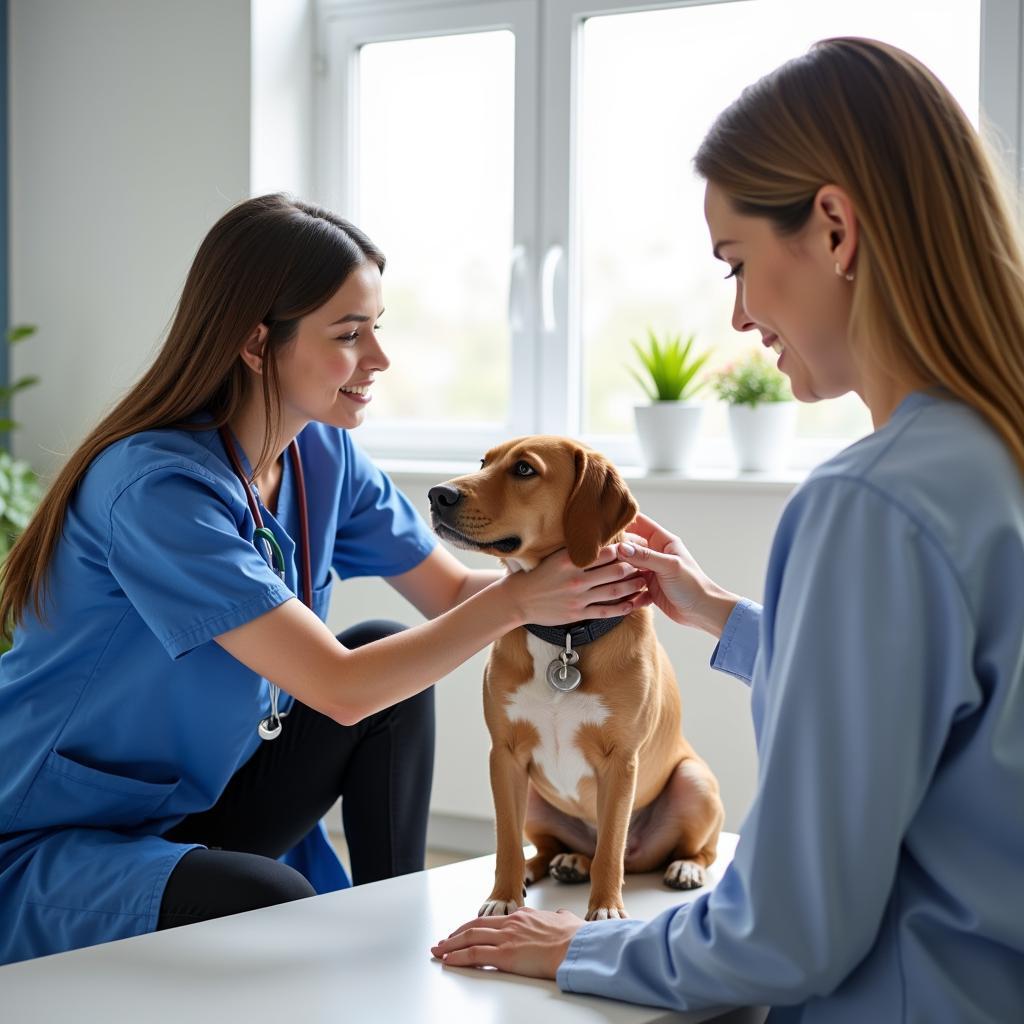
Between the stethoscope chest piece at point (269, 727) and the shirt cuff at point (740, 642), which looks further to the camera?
the stethoscope chest piece at point (269, 727)

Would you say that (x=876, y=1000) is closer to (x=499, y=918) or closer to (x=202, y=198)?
(x=499, y=918)

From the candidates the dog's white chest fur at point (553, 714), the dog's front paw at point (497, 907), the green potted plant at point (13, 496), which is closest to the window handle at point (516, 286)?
the green potted plant at point (13, 496)

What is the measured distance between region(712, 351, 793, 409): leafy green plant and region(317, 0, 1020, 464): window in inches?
6.4

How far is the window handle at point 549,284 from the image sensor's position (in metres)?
3.01

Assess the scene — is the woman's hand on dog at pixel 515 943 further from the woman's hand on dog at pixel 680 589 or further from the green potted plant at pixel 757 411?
the green potted plant at pixel 757 411

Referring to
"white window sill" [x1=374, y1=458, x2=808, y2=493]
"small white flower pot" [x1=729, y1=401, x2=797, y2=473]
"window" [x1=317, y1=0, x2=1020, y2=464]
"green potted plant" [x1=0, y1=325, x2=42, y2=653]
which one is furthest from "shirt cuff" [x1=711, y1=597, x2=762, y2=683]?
"green potted plant" [x1=0, y1=325, x2=42, y2=653]

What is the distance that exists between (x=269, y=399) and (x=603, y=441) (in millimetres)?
1536

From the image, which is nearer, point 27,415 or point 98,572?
point 98,572

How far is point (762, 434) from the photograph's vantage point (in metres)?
2.72

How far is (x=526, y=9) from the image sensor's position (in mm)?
2996

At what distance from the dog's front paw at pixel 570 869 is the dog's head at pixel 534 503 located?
1.21 ft

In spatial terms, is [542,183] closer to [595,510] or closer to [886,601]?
[595,510]

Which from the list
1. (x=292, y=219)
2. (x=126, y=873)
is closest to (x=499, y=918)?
(x=126, y=873)

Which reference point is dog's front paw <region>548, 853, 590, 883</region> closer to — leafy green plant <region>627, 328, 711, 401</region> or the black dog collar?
the black dog collar
